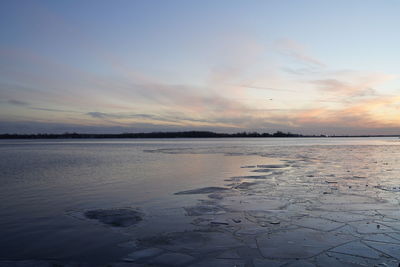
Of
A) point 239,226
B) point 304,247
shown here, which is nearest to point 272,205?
point 239,226

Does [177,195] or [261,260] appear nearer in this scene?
[261,260]

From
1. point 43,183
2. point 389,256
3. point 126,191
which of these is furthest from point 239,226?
point 43,183

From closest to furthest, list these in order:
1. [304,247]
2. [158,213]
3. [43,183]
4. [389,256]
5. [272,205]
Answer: [389,256] < [304,247] < [158,213] < [272,205] < [43,183]

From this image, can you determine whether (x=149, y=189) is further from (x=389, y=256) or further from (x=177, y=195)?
(x=389, y=256)

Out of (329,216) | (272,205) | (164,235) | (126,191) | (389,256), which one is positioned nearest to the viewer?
(389,256)

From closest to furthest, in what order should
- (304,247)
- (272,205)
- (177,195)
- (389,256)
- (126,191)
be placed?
(389,256) → (304,247) → (272,205) → (177,195) → (126,191)

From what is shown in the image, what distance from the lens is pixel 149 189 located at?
11.4m

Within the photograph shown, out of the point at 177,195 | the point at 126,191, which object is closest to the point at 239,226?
the point at 177,195

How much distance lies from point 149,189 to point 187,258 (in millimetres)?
6670

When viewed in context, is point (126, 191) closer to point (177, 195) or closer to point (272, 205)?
point (177, 195)

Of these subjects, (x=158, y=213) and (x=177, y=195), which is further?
(x=177, y=195)

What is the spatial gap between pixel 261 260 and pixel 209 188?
674 cm

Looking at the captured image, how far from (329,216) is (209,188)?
5.10m

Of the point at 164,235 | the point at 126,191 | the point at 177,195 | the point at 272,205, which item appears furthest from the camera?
the point at 126,191
